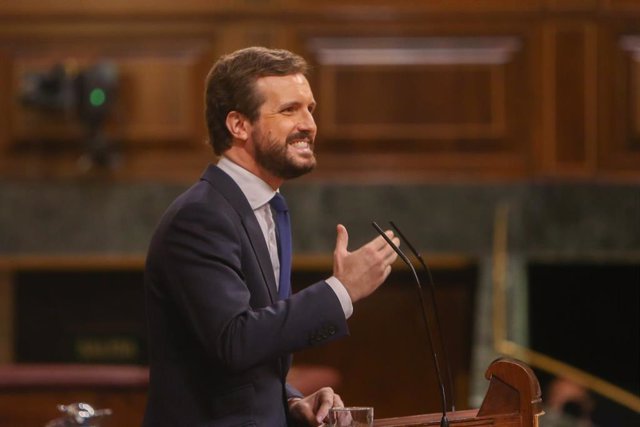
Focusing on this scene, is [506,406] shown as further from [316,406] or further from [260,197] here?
[260,197]

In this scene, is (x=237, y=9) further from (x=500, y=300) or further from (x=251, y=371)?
(x=251, y=371)

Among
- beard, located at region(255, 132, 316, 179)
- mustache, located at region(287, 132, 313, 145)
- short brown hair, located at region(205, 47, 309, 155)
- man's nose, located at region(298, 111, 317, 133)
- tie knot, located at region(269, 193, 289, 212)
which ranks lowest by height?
tie knot, located at region(269, 193, 289, 212)

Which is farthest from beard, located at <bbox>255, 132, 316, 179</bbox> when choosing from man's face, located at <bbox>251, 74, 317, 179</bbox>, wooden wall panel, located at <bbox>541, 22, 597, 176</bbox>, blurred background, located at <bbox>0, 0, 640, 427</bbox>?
wooden wall panel, located at <bbox>541, 22, 597, 176</bbox>

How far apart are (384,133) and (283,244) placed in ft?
7.45

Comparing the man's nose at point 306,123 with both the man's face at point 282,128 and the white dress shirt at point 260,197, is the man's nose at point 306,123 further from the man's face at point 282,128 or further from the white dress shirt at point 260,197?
the white dress shirt at point 260,197

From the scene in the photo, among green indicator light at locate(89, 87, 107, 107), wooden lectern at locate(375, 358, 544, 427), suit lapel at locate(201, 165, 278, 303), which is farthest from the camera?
green indicator light at locate(89, 87, 107, 107)

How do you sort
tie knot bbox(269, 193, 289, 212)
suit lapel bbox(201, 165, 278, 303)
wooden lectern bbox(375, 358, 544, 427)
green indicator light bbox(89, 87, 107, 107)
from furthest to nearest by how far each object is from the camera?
green indicator light bbox(89, 87, 107, 107), tie knot bbox(269, 193, 289, 212), suit lapel bbox(201, 165, 278, 303), wooden lectern bbox(375, 358, 544, 427)

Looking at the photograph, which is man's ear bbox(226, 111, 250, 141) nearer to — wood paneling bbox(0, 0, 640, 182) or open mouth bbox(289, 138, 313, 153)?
open mouth bbox(289, 138, 313, 153)

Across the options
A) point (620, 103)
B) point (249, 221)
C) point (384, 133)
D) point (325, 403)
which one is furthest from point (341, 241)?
point (620, 103)

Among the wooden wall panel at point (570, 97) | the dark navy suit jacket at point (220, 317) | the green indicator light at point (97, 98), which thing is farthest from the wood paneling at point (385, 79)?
the dark navy suit jacket at point (220, 317)

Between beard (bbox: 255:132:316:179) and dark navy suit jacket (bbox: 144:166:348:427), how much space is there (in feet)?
0.21

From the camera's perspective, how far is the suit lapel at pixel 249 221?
1.78m

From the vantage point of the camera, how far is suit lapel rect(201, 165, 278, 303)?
A: 1784 millimetres

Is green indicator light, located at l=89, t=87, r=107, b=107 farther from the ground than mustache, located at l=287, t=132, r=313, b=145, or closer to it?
closer to it
